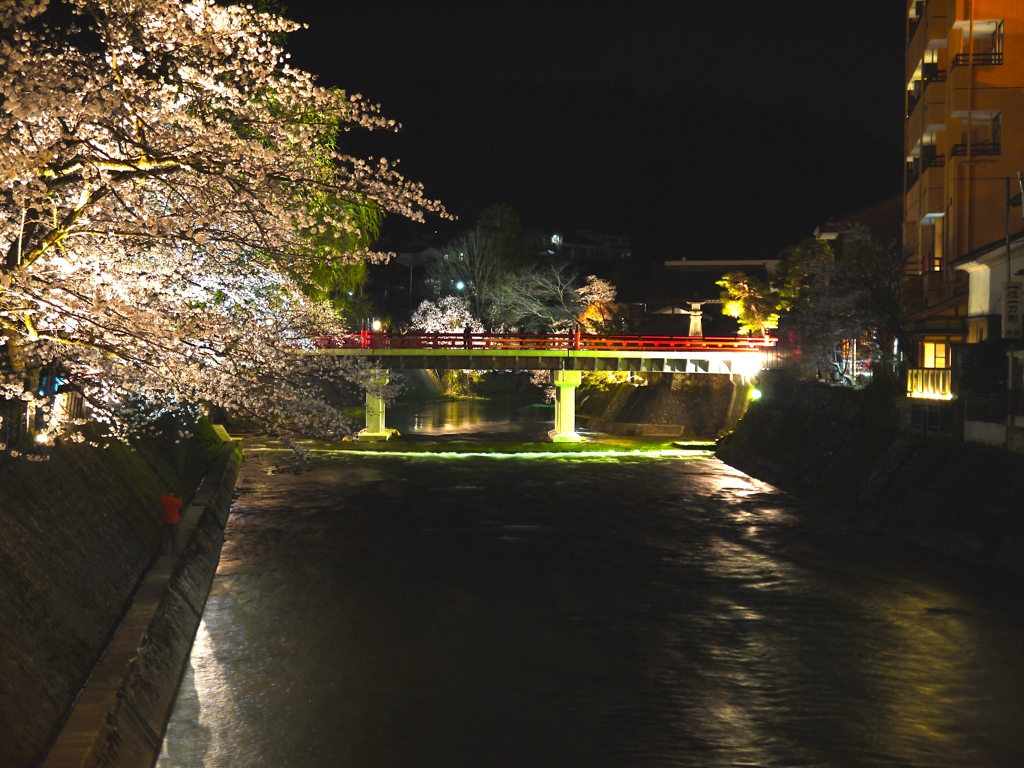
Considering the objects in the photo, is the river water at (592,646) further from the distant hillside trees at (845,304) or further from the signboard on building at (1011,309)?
the distant hillside trees at (845,304)

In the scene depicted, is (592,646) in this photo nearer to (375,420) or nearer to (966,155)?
(966,155)

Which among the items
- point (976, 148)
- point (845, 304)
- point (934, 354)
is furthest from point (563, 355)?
point (976, 148)

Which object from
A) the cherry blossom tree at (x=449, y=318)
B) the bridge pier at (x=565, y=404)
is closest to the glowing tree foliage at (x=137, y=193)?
the bridge pier at (x=565, y=404)

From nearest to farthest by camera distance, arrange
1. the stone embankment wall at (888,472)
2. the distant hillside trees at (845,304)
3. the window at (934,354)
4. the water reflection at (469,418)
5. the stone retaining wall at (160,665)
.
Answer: the stone retaining wall at (160,665), the stone embankment wall at (888,472), the distant hillside trees at (845,304), the window at (934,354), the water reflection at (469,418)

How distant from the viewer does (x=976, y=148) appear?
28875mm

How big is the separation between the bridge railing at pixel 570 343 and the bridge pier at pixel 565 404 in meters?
1.54

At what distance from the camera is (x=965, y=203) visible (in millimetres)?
29062

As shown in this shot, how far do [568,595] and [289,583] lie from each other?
5455 millimetres

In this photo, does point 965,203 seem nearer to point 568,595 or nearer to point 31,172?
point 568,595

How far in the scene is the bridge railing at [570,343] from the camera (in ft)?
147

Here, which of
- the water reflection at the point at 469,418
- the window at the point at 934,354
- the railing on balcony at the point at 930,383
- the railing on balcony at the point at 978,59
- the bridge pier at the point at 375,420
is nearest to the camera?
the railing on balcony at the point at 930,383

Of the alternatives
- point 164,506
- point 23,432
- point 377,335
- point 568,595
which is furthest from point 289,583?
point 377,335

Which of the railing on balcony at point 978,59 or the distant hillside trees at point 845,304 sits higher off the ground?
the railing on balcony at point 978,59

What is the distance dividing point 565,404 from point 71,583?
121ft
